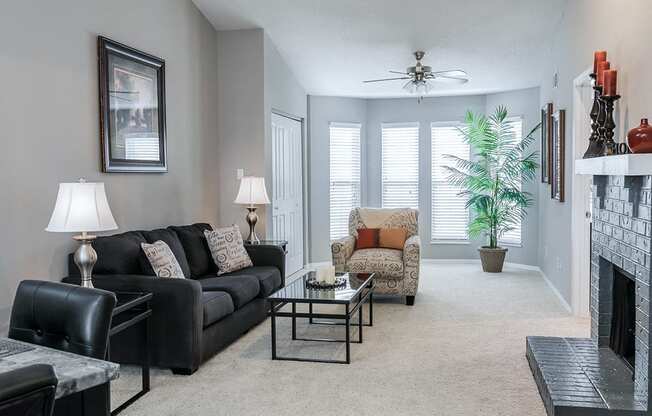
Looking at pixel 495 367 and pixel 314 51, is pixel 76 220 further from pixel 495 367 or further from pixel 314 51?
pixel 314 51

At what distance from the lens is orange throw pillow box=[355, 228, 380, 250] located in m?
6.25

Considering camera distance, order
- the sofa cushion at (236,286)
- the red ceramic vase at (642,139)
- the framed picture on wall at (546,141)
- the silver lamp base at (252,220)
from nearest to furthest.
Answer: the red ceramic vase at (642,139) < the sofa cushion at (236,286) < the silver lamp base at (252,220) < the framed picture on wall at (546,141)

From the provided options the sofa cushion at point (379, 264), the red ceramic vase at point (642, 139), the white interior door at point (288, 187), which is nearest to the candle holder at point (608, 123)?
the red ceramic vase at point (642, 139)

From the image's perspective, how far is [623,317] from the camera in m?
3.48

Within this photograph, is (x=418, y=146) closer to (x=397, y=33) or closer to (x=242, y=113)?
(x=397, y=33)

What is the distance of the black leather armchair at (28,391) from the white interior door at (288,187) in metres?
5.59

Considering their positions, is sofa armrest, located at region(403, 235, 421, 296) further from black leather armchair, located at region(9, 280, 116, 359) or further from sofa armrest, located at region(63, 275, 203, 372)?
black leather armchair, located at region(9, 280, 116, 359)

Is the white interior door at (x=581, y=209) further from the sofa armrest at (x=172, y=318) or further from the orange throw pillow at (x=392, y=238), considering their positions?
the sofa armrest at (x=172, y=318)

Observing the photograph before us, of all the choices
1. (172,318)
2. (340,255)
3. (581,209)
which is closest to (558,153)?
(581,209)

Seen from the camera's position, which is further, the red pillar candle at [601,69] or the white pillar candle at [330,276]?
the white pillar candle at [330,276]

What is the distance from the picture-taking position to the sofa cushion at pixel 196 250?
5.04m

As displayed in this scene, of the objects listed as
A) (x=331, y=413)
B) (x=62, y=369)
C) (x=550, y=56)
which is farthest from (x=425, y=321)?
(x=62, y=369)

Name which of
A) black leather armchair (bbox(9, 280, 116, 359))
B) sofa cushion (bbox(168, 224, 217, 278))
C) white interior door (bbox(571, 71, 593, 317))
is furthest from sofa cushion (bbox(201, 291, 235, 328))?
white interior door (bbox(571, 71, 593, 317))

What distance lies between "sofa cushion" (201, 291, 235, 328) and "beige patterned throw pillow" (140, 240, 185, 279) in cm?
28
